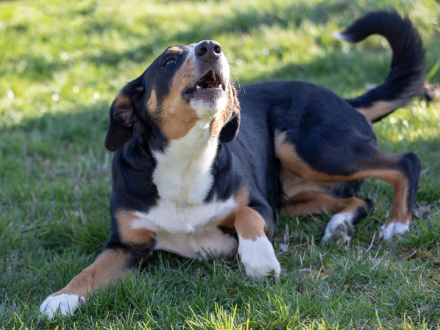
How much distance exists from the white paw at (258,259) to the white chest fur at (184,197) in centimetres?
39

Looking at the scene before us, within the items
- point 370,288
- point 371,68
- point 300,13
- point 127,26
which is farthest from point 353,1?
point 370,288

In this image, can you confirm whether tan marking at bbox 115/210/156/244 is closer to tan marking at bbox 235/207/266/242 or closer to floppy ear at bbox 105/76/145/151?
floppy ear at bbox 105/76/145/151

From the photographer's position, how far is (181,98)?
273cm

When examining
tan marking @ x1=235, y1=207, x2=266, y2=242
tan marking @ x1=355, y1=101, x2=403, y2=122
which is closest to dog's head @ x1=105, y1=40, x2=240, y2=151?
tan marking @ x1=235, y1=207, x2=266, y2=242

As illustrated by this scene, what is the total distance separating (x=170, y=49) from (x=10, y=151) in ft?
9.48

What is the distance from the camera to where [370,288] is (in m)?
2.60

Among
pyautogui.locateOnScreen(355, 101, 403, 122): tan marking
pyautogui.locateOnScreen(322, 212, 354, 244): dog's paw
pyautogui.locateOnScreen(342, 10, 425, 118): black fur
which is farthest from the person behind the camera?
pyautogui.locateOnScreen(355, 101, 403, 122): tan marking

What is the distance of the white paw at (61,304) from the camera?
2.52m

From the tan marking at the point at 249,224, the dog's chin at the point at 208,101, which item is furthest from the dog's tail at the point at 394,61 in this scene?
the dog's chin at the point at 208,101

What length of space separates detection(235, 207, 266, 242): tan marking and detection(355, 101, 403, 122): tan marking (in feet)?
5.43

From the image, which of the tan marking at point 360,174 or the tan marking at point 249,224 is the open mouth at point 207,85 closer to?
the tan marking at point 249,224

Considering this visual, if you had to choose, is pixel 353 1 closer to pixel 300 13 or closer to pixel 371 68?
pixel 300 13

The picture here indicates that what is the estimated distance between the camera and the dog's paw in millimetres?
3242

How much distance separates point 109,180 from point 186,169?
159cm
